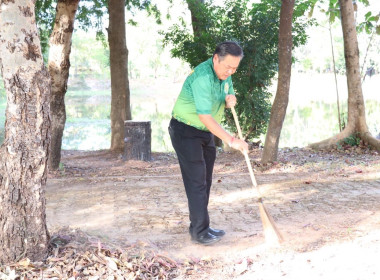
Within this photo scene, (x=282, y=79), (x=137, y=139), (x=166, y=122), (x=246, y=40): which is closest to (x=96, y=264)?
(x=282, y=79)

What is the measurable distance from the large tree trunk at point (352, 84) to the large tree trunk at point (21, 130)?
8389mm

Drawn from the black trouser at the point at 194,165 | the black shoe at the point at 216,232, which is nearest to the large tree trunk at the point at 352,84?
the black shoe at the point at 216,232

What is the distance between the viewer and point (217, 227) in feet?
15.9

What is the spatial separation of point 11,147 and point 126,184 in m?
3.62

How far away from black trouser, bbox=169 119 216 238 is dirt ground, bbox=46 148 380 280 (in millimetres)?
268

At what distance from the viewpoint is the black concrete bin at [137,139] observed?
9.55m

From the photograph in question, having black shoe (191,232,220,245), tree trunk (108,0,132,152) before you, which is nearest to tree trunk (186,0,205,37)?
tree trunk (108,0,132,152)

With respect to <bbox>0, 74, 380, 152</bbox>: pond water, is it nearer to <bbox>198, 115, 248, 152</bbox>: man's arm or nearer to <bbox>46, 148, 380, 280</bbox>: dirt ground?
<bbox>46, 148, 380, 280</bbox>: dirt ground

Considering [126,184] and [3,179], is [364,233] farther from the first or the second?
[126,184]

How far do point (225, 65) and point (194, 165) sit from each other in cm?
91

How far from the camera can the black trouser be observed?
13.5ft

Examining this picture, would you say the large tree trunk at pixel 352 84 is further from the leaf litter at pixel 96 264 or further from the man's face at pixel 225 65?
the leaf litter at pixel 96 264

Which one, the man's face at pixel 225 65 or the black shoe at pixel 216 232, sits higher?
the man's face at pixel 225 65

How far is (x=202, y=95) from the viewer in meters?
3.87
